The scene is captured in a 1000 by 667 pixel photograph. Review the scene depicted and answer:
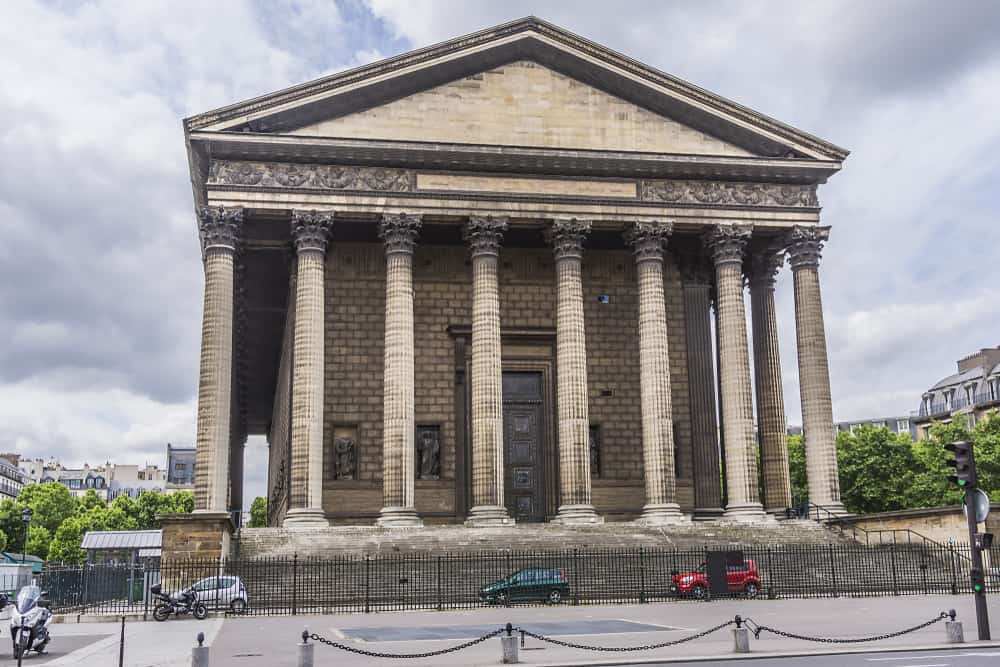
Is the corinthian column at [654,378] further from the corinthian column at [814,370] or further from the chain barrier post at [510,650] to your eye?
the chain barrier post at [510,650]

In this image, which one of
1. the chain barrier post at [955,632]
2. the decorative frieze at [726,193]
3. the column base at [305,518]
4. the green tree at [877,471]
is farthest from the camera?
the green tree at [877,471]

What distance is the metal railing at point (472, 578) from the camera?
102 ft

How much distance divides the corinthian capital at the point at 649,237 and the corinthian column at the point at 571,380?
2178mm

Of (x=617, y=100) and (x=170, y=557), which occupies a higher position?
(x=617, y=100)

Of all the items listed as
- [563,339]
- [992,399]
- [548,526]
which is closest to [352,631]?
[548,526]

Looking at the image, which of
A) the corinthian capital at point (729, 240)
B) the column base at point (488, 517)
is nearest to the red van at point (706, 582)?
the column base at point (488, 517)

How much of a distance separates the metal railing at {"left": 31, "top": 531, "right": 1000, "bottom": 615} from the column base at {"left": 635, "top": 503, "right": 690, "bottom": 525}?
16.6ft

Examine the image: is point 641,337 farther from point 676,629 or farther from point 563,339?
point 676,629

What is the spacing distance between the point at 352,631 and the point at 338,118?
80.7 ft

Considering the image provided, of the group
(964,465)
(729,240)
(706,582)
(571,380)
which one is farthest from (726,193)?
(964,465)

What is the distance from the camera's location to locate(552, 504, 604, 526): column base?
135 ft

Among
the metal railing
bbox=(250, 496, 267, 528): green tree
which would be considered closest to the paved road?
the metal railing

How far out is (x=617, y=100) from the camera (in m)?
45.6

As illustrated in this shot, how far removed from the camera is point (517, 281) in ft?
158
